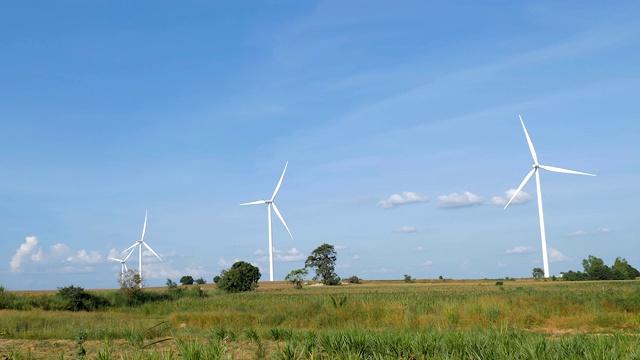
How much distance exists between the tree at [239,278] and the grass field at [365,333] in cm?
3230

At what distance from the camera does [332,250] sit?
4375 inches

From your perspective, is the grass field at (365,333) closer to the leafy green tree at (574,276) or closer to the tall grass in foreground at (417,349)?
the tall grass in foreground at (417,349)

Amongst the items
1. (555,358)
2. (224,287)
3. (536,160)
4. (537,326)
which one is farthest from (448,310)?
(224,287)

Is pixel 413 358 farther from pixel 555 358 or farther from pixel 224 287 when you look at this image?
pixel 224 287

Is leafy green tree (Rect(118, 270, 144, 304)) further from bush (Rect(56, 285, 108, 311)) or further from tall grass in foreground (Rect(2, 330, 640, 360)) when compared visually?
tall grass in foreground (Rect(2, 330, 640, 360))

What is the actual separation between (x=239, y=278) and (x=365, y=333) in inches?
2499

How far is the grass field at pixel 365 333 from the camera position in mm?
11227

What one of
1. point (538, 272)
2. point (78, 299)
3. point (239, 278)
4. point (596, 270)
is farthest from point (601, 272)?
point (78, 299)

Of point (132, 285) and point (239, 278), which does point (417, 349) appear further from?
point (239, 278)

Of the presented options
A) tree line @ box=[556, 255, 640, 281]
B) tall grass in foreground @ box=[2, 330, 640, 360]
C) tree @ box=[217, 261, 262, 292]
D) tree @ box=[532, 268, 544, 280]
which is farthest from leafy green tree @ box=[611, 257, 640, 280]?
tall grass in foreground @ box=[2, 330, 640, 360]

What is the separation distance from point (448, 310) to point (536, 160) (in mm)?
37492

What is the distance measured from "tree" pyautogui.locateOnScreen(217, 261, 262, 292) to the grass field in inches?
1272

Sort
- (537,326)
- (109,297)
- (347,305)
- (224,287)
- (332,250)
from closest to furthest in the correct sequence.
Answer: (537,326)
(347,305)
(109,297)
(224,287)
(332,250)

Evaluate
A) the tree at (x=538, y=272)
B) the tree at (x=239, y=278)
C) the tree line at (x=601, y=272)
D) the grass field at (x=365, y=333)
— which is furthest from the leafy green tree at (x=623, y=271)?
the grass field at (x=365, y=333)
